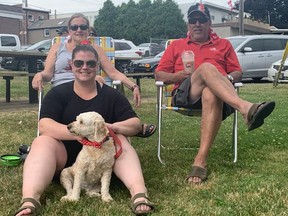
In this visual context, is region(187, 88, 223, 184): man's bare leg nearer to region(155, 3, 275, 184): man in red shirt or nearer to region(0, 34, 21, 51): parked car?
region(155, 3, 275, 184): man in red shirt

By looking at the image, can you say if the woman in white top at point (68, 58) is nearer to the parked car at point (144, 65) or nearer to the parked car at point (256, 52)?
the parked car at point (256, 52)

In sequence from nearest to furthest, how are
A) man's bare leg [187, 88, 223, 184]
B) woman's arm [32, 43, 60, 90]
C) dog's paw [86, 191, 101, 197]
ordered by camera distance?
dog's paw [86, 191, 101, 197] < man's bare leg [187, 88, 223, 184] < woman's arm [32, 43, 60, 90]

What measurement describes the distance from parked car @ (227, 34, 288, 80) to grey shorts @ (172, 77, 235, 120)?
414 inches

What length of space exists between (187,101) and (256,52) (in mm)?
11641

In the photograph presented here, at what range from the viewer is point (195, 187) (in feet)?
Answer: 10.5

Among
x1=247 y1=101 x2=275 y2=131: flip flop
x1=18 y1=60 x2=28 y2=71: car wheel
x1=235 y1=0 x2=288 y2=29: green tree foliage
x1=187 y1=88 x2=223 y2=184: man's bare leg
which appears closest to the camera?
x1=247 y1=101 x2=275 y2=131: flip flop

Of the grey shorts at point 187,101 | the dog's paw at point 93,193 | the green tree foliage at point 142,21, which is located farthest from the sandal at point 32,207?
the green tree foliage at point 142,21

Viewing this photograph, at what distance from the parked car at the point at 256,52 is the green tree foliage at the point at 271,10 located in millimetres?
22374

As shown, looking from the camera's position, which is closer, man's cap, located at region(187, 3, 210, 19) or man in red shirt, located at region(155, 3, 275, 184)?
man in red shirt, located at region(155, 3, 275, 184)

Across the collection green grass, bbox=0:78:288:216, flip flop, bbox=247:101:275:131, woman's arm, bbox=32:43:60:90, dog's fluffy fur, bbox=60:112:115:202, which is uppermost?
woman's arm, bbox=32:43:60:90

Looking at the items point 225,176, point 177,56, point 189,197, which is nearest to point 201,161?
point 225,176

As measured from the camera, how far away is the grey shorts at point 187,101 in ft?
12.3

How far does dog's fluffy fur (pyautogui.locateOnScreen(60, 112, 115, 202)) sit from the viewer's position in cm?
280

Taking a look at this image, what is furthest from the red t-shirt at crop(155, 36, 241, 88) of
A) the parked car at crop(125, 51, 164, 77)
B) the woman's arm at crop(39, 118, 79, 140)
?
the parked car at crop(125, 51, 164, 77)
